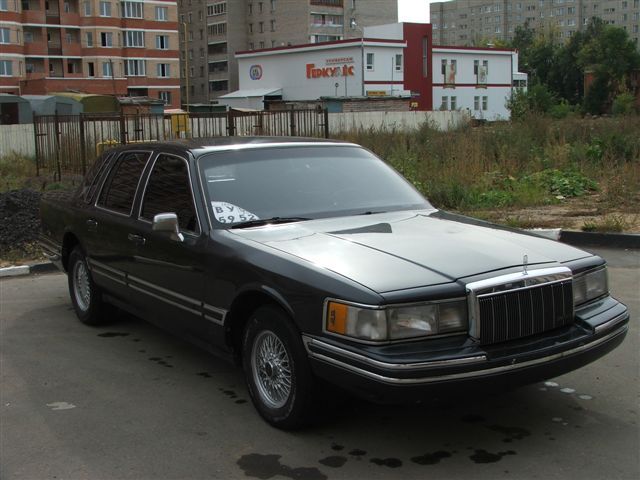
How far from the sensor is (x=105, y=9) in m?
85.8

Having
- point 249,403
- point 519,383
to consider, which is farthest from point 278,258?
point 519,383

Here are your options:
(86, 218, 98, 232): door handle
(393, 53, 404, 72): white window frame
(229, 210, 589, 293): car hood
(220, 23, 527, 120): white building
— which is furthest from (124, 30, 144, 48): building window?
(229, 210, 589, 293): car hood

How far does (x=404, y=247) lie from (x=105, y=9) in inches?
3537

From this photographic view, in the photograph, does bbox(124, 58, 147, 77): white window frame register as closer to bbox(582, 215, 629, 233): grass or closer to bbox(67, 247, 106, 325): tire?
bbox(582, 215, 629, 233): grass

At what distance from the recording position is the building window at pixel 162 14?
90.6m

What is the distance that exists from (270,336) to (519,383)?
4.67 feet

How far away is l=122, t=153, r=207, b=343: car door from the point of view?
191 inches

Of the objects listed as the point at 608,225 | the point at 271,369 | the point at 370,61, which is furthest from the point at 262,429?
the point at 370,61

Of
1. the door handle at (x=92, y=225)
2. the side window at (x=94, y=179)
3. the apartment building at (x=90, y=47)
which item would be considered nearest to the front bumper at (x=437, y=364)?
the door handle at (x=92, y=225)

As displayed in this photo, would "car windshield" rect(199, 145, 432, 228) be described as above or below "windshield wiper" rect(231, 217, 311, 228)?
above

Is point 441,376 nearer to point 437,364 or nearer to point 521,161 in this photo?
point 437,364

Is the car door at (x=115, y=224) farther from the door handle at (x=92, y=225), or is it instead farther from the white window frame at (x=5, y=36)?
the white window frame at (x=5, y=36)

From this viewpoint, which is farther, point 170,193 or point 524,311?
point 170,193

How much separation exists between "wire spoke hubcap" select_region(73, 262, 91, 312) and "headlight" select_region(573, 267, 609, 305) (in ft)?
14.4
